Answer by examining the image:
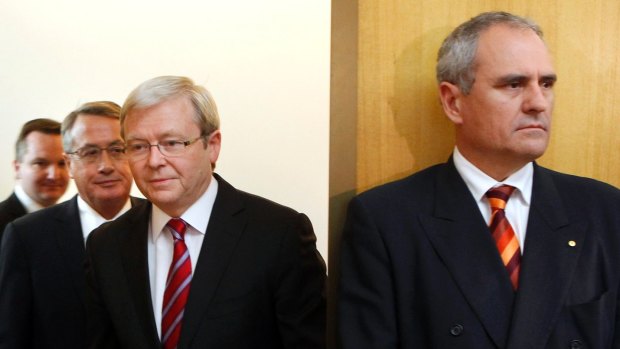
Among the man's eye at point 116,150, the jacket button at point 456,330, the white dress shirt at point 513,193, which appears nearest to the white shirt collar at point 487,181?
the white dress shirt at point 513,193

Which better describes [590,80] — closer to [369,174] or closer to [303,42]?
[369,174]

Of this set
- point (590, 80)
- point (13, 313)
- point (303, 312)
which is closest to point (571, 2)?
point (590, 80)

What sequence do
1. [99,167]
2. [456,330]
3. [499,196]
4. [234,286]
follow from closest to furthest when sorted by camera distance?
[456,330] → [499,196] → [234,286] → [99,167]

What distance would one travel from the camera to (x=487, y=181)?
151cm

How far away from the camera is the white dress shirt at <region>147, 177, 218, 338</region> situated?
169cm

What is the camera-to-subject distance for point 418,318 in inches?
57.4

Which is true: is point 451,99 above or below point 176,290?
above

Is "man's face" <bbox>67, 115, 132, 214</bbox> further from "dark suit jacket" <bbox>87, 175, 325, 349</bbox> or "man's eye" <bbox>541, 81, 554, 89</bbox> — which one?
"man's eye" <bbox>541, 81, 554, 89</bbox>

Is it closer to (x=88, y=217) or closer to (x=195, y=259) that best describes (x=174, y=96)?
(x=195, y=259)

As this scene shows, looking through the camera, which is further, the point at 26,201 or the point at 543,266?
the point at 26,201

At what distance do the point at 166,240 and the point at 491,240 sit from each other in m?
0.86

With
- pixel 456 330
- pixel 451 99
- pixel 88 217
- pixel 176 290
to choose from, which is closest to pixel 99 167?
pixel 88 217

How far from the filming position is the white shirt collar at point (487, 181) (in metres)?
1.51

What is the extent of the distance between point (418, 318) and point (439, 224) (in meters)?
0.22
